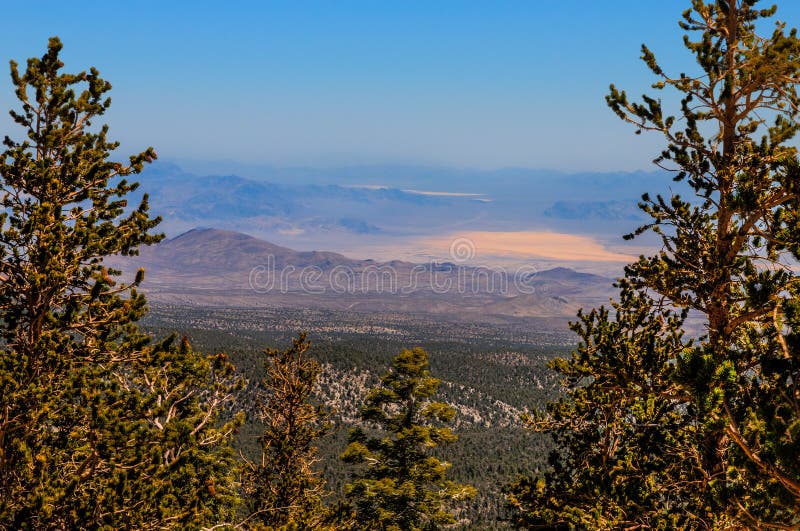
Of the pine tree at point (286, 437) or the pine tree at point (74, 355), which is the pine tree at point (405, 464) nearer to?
the pine tree at point (286, 437)

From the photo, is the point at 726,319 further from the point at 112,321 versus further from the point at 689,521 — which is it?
the point at 112,321

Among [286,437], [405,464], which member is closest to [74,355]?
[286,437]

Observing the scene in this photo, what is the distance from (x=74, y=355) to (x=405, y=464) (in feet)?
54.0

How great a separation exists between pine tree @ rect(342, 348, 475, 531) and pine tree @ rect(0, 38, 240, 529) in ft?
40.6

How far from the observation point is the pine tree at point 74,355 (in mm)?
10531

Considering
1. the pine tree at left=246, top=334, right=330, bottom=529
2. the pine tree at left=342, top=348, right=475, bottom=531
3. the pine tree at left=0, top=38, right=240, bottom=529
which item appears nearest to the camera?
the pine tree at left=0, top=38, right=240, bottom=529

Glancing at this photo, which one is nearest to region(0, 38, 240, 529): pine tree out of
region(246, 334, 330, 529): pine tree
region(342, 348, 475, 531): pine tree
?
region(246, 334, 330, 529): pine tree

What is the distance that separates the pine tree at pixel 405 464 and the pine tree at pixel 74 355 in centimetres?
1238

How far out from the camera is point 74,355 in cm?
1224

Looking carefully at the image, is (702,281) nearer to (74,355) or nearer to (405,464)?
(74,355)

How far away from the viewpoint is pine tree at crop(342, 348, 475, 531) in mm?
25062

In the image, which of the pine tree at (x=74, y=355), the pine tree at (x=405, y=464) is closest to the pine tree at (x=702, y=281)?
the pine tree at (x=74, y=355)

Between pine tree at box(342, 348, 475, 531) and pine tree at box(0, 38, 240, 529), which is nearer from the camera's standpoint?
pine tree at box(0, 38, 240, 529)

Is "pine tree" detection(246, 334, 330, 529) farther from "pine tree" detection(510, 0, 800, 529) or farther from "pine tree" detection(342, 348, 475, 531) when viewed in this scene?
"pine tree" detection(510, 0, 800, 529)
